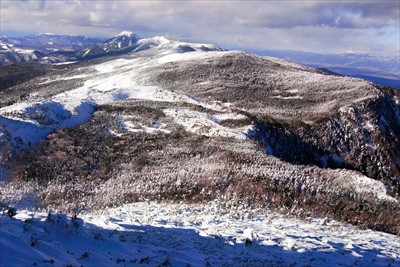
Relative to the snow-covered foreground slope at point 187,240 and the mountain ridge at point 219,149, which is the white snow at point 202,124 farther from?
the snow-covered foreground slope at point 187,240

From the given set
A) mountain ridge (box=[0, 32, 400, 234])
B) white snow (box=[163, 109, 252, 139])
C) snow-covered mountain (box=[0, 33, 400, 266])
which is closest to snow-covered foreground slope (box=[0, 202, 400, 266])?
snow-covered mountain (box=[0, 33, 400, 266])

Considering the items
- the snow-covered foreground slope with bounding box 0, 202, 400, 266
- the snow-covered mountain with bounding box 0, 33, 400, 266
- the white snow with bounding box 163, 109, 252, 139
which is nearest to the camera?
the snow-covered foreground slope with bounding box 0, 202, 400, 266

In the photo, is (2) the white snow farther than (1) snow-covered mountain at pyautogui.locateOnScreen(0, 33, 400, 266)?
Yes

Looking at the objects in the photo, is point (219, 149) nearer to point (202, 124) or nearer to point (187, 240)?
point (202, 124)

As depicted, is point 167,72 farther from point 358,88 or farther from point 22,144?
point 22,144

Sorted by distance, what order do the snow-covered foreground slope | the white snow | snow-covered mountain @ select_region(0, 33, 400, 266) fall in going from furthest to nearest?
the white snow
snow-covered mountain @ select_region(0, 33, 400, 266)
the snow-covered foreground slope

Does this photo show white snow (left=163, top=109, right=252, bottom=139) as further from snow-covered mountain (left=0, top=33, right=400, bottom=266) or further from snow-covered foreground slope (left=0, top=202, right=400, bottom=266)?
snow-covered foreground slope (left=0, top=202, right=400, bottom=266)

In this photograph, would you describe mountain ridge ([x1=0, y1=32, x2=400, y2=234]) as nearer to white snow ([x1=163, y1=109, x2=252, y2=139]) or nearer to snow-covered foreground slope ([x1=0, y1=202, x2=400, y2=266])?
white snow ([x1=163, y1=109, x2=252, y2=139])

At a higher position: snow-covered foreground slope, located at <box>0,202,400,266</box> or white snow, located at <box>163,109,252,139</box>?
white snow, located at <box>163,109,252,139</box>
